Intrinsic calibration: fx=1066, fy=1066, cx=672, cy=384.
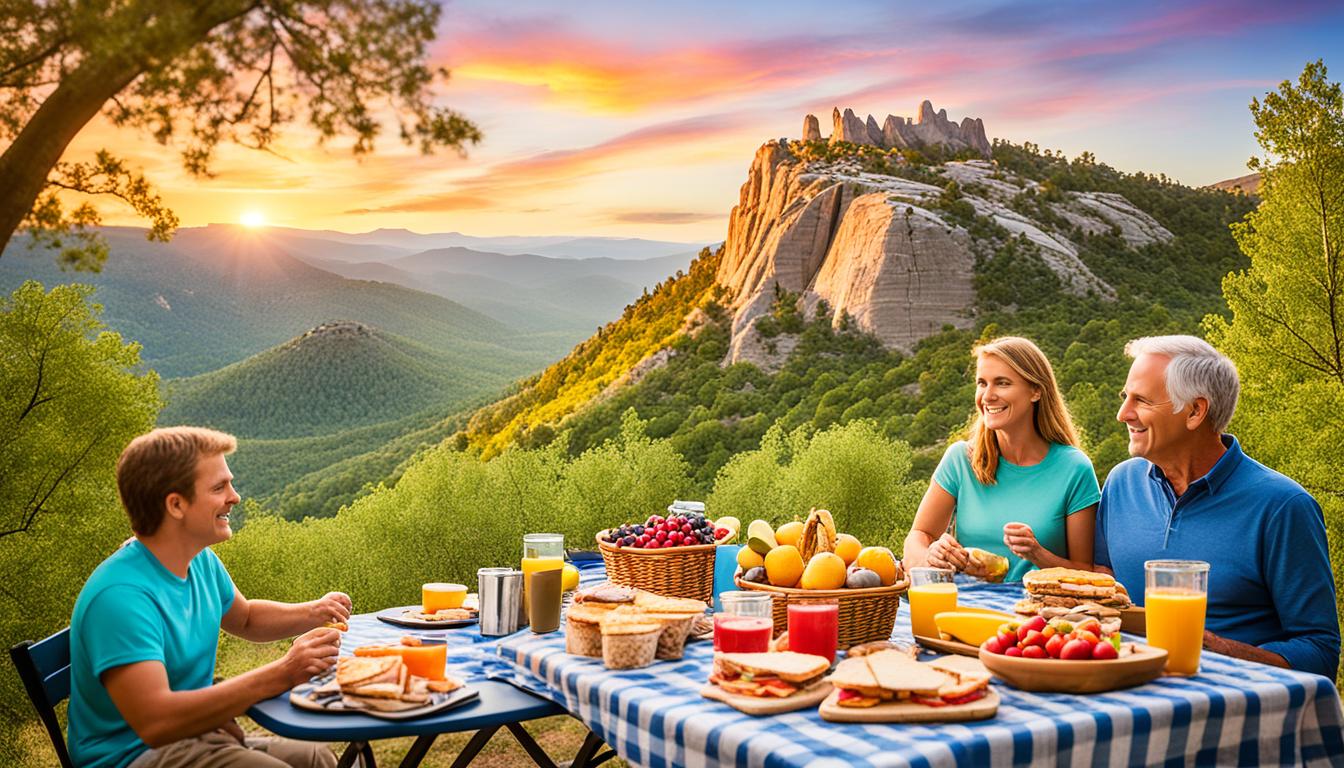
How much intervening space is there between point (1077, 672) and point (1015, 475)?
4.76 ft

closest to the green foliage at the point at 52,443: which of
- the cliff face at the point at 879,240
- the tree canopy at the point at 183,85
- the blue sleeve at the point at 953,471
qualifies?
the tree canopy at the point at 183,85

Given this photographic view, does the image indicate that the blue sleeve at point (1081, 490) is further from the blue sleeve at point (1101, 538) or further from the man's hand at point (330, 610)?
the man's hand at point (330, 610)

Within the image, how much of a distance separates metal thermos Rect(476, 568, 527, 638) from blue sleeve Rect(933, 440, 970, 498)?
1.39 m

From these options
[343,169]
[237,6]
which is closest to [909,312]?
[343,169]

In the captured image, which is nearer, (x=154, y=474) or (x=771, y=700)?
(x=771, y=700)

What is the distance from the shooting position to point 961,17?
35750 millimetres

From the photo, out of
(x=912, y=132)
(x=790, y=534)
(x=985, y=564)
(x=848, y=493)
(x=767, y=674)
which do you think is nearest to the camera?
(x=767, y=674)

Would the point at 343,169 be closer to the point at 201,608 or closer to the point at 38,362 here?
the point at 38,362

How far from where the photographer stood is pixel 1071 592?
2.35m

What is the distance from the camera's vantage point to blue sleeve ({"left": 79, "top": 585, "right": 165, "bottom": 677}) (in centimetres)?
199

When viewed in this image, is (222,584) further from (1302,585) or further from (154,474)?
(1302,585)

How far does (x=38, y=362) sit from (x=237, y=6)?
693cm

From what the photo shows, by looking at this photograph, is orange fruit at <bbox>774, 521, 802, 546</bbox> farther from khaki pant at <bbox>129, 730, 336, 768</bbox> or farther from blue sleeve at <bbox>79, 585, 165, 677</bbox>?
blue sleeve at <bbox>79, 585, 165, 677</bbox>

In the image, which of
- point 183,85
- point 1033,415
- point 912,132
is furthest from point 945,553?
point 912,132
